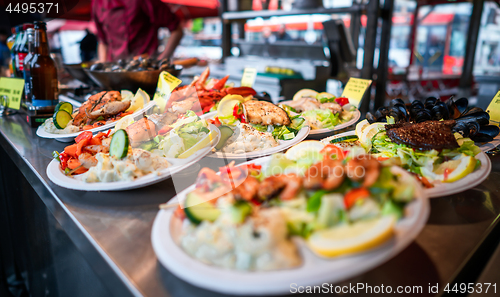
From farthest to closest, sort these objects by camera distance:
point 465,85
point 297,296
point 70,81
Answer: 1. point 465,85
2. point 70,81
3. point 297,296

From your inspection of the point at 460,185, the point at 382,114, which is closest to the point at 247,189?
the point at 460,185

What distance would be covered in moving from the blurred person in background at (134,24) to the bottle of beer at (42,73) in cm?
158

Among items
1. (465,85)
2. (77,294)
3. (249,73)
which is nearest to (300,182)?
(77,294)

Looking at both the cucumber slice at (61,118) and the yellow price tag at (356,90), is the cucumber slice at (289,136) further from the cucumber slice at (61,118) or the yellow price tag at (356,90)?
the cucumber slice at (61,118)

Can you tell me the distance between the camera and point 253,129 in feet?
5.02

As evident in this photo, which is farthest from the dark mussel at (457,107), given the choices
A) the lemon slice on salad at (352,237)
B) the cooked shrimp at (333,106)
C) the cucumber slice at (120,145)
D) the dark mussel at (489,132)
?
the cucumber slice at (120,145)

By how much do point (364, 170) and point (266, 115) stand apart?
96 cm

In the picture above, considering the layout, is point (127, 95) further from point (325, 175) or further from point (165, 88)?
point (325, 175)

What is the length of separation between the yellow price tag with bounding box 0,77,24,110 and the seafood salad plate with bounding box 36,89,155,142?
2.07ft

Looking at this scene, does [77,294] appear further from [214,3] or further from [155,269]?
[214,3]

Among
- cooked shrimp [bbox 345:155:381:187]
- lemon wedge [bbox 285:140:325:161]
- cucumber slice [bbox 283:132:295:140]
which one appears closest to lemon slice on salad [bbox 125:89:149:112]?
cucumber slice [bbox 283:132:295:140]

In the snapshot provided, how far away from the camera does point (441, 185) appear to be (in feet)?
3.31

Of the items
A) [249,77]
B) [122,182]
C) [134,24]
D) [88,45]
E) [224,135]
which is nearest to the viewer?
[122,182]

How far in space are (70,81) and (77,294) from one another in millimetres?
2986
